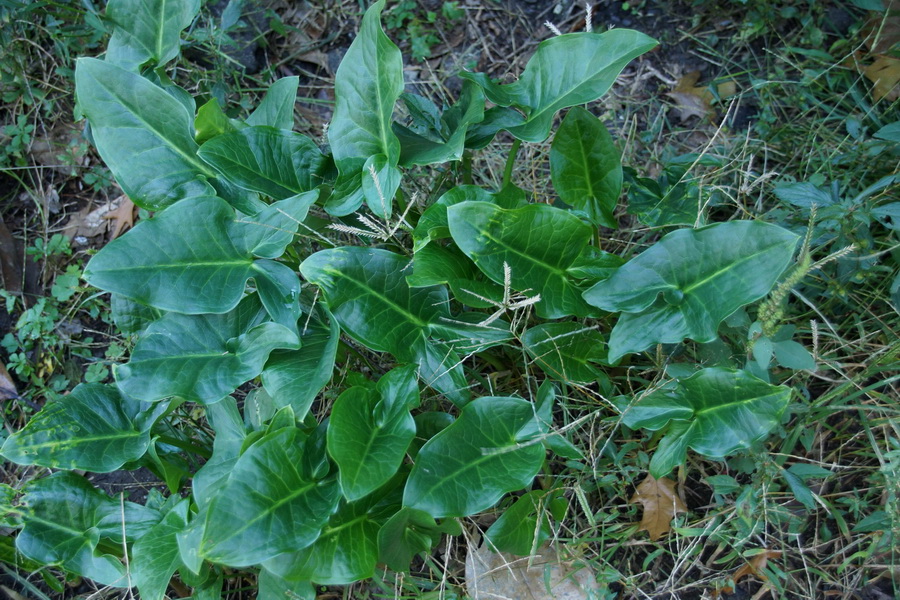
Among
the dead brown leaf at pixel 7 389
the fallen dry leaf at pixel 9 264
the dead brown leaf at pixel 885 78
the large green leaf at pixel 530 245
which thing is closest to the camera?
the large green leaf at pixel 530 245

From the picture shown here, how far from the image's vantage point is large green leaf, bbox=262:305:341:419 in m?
1.26

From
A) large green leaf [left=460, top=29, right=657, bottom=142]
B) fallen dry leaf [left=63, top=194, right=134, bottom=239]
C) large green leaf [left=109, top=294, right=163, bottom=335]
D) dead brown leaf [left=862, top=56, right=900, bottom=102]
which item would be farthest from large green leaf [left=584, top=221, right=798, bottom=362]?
fallen dry leaf [left=63, top=194, right=134, bottom=239]

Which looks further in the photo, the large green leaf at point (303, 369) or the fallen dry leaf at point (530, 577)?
the fallen dry leaf at point (530, 577)

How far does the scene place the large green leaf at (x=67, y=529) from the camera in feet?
4.51

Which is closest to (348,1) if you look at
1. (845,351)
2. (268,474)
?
(268,474)

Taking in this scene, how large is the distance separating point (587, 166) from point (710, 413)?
606mm

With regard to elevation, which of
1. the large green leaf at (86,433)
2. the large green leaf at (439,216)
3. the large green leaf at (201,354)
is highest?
the large green leaf at (439,216)

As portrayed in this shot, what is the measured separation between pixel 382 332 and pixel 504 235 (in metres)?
0.32

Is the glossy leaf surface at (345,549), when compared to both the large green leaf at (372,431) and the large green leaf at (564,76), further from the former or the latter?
the large green leaf at (564,76)

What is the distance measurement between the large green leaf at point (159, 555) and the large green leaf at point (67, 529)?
0.31ft

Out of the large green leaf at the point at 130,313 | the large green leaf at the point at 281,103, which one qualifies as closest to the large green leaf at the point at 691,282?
the large green leaf at the point at 281,103

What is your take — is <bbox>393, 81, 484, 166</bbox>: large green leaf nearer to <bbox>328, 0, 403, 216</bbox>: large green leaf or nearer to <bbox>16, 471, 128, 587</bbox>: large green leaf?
<bbox>328, 0, 403, 216</bbox>: large green leaf

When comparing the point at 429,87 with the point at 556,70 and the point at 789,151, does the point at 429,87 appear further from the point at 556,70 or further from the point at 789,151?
the point at 789,151

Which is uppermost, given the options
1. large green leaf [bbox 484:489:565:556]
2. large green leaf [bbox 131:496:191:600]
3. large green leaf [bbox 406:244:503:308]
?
large green leaf [bbox 406:244:503:308]
